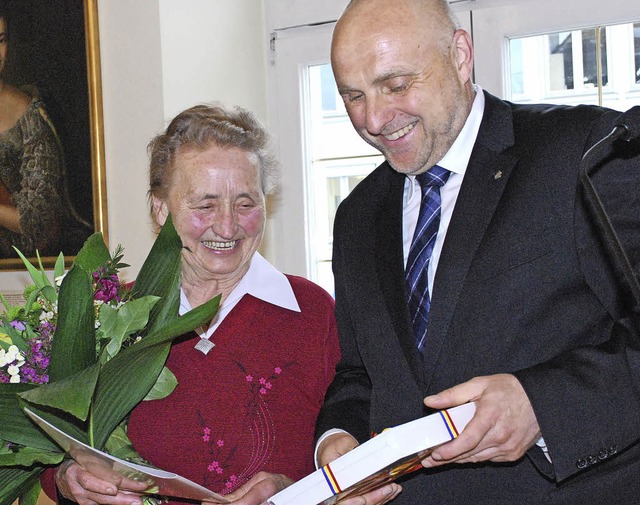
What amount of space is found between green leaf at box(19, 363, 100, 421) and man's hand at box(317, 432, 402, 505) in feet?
1.53

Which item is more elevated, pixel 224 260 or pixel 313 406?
pixel 224 260

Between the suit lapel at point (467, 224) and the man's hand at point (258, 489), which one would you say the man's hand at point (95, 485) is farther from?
the suit lapel at point (467, 224)

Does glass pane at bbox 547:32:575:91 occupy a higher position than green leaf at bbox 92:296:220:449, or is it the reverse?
glass pane at bbox 547:32:575:91

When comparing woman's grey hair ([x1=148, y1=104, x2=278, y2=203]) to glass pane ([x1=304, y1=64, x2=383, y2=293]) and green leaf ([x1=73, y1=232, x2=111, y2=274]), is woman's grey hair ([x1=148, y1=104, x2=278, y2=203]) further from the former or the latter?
glass pane ([x1=304, y1=64, x2=383, y2=293])

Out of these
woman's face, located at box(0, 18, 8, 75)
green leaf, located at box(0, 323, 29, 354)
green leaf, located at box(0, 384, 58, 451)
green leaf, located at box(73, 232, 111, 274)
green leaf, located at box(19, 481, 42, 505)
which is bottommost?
green leaf, located at box(19, 481, 42, 505)

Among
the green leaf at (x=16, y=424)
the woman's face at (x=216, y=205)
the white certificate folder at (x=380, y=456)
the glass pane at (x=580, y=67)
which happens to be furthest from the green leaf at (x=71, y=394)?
the glass pane at (x=580, y=67)

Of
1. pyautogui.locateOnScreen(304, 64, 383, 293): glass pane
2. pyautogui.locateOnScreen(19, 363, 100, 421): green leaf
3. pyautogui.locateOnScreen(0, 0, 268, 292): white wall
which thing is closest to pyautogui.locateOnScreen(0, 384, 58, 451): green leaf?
pyautogui.locateOnScreen(19, 363, 100, 421): green leaf

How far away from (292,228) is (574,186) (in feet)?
6.91

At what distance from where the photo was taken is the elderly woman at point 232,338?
74.4 inches

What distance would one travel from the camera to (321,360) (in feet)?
6.69

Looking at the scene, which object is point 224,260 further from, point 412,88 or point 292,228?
point 292,228

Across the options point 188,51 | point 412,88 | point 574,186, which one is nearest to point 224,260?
point 412,88

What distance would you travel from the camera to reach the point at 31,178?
356 cm

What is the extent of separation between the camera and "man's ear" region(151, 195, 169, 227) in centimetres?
215
